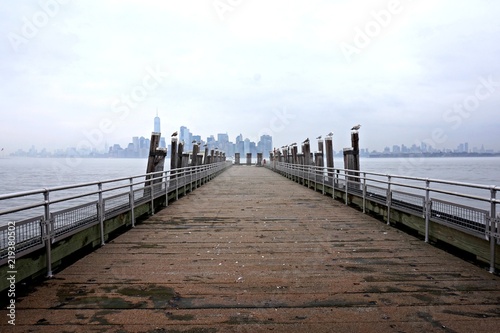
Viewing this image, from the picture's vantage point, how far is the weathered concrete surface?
3330mm

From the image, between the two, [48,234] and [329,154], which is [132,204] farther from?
[329,154]

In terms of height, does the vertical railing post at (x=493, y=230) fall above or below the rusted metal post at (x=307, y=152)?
below

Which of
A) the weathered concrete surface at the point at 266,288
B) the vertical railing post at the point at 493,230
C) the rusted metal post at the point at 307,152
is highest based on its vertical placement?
the rusted metal post at the point at 307,152

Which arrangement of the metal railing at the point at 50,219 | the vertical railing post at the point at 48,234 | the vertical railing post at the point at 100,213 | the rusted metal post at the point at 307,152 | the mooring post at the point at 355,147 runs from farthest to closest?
the rusted metal post at the point at 307,152
the mooring post at the point at 355,147
the vertical railing post at the point at 100,213
the vertical railing post at the point at 48,234
the metal railing at the point at 50,219

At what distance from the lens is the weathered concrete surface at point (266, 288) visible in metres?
3.33

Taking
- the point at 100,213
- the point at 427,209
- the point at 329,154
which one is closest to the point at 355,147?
the point at 329,154

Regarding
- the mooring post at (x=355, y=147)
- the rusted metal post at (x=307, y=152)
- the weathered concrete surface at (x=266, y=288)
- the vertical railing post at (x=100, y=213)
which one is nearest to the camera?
the weathered concrete surface at (x=266, y=288)

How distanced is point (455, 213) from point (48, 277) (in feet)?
18.4

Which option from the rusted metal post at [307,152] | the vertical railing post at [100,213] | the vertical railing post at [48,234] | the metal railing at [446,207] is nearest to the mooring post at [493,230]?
the metal railing at [446,207]

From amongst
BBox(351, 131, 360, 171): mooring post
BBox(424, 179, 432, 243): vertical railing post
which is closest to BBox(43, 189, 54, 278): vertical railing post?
BBox(424, 179, 432, 243): vertical railing post

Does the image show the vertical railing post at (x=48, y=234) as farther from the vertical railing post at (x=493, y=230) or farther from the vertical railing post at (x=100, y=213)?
the vertical railing post at (x=493, y=230)

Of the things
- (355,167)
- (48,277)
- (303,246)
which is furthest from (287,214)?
(48,277)

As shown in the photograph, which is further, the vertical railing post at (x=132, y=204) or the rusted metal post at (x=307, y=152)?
the rusted metal post at (x=307, y=152)

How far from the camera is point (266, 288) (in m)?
4.17
